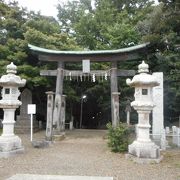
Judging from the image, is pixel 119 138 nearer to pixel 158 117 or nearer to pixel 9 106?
pixel 158 117

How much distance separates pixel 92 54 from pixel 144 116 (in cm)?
638

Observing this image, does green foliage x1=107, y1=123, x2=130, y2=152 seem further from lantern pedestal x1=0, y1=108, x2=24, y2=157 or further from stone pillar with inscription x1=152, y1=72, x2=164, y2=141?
lantern pedestal x1=0, y1=108, x2=24, y2=157

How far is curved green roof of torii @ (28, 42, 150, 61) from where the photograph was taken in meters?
15.1

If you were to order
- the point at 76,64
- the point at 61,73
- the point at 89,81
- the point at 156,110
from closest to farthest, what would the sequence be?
the point at 156,110, the point at 61,73, the point at 76,64, the point at 89,81

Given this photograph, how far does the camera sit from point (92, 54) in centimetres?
1537

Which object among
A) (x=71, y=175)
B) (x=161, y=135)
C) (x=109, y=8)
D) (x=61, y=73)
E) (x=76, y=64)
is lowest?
(x=71, y=175)

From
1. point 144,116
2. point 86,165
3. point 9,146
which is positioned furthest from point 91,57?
point 86,165

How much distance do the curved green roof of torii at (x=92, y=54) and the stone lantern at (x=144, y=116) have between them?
16.9ft

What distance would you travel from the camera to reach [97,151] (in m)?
11.3

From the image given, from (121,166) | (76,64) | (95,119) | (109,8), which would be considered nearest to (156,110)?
(121,166)

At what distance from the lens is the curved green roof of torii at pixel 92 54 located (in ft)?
49.6

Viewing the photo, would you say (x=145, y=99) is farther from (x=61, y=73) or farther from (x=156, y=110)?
(x=61, y=73)

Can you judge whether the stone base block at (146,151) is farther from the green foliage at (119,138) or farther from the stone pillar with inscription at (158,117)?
the stone pillar with inscription at (158,117)

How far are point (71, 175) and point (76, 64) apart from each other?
1288cm
